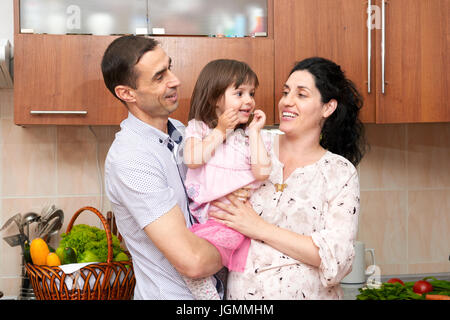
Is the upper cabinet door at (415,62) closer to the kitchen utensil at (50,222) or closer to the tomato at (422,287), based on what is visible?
the tomato at (422,287)

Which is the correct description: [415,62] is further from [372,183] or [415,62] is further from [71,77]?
[71,77]

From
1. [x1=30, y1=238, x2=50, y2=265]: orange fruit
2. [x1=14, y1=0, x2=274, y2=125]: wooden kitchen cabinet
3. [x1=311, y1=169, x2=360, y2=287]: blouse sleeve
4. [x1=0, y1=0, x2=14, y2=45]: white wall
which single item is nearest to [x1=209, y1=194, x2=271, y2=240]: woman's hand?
[x1=311, y1=169, x2=360, y2=287]: blouse sleeve

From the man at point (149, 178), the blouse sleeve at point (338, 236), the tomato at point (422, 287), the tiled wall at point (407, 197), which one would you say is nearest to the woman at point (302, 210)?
the blouse sleeve at point (338, 236)

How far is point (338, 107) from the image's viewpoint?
52.6 inches

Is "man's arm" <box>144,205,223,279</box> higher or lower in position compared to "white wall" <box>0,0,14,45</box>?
lower

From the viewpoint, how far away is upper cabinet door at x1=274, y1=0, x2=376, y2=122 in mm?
1667

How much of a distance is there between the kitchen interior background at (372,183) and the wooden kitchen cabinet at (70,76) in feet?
1.00

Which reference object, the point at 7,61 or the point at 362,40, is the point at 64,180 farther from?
the point at 362,40

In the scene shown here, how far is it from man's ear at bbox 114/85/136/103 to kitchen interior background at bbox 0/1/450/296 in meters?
0.73

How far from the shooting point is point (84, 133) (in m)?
1.90

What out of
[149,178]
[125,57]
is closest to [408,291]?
[149,178]

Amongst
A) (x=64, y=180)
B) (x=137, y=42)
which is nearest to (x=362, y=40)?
(x=137, y=42)

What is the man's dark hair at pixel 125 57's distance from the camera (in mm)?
1181

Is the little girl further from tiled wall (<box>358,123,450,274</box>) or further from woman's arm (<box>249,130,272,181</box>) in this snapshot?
tiled wall (<box>358,123,450,274</box>)
